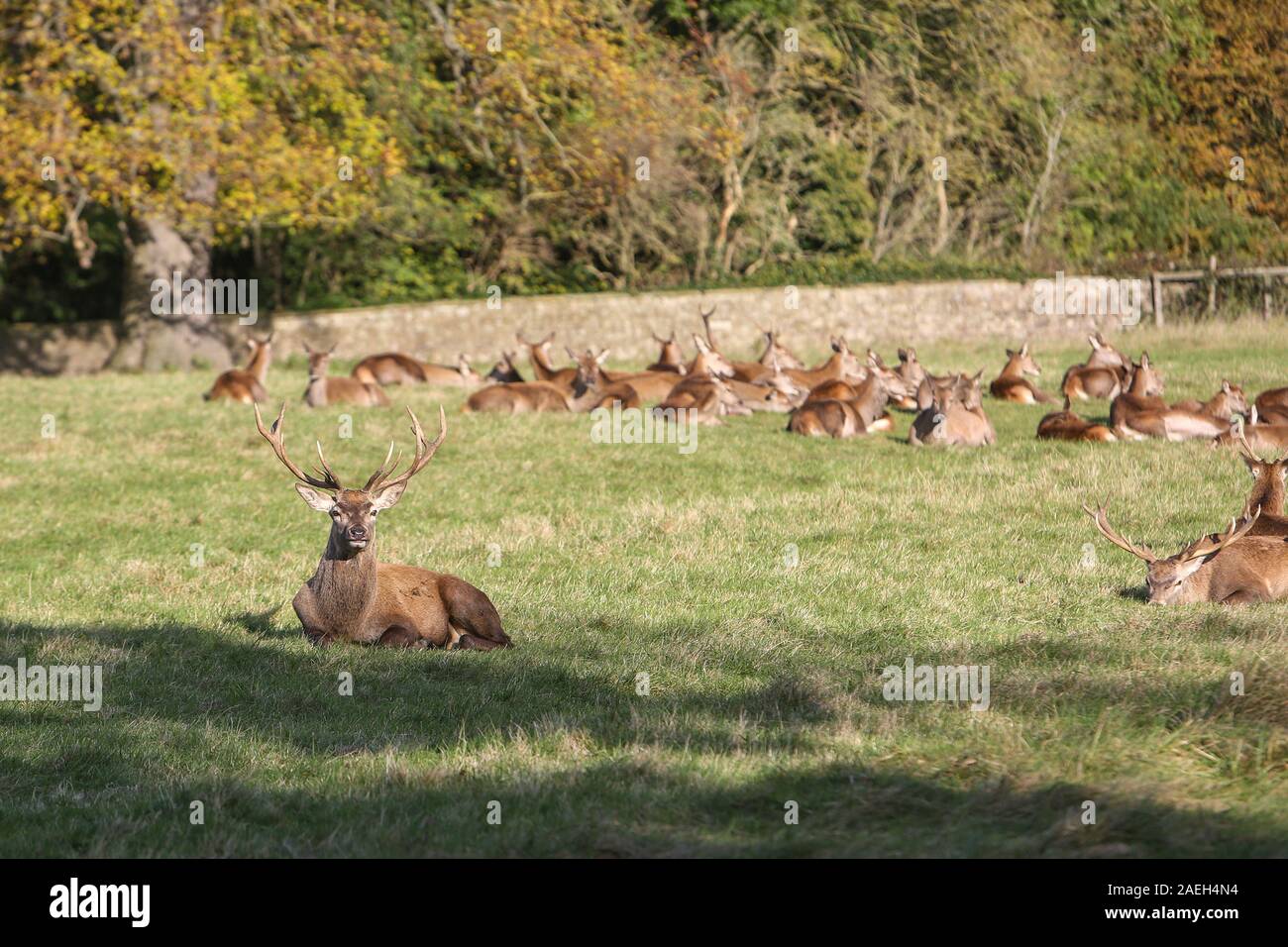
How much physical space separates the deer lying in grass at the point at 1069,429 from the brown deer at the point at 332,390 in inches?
311

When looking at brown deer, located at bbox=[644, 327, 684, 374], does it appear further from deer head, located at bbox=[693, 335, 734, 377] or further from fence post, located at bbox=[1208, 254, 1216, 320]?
fence post, located at bbox=[1208, 254, 1216, 320]

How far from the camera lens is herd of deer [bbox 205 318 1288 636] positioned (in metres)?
8.88

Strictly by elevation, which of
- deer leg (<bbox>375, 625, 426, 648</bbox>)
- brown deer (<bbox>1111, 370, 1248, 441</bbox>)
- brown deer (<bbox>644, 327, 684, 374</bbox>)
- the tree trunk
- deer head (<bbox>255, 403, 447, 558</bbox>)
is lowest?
deer leg (<bbox>375, 625, 426, 648</bbox>)

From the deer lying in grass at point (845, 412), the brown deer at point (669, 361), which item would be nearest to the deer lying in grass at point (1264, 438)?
the deer lying in grass at point (845, 412)

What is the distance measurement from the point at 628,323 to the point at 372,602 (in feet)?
60.5

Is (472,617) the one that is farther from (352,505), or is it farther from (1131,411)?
(1131,411)

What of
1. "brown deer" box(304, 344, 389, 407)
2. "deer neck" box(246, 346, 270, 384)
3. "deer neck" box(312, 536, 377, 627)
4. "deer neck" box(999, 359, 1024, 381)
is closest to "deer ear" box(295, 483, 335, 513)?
"deer neck" box(312, 536, 377, 627)

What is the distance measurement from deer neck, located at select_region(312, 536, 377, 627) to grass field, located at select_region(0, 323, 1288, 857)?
0.21 meters

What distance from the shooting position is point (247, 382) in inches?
803

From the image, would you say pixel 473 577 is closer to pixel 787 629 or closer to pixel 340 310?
pixel 787 629
